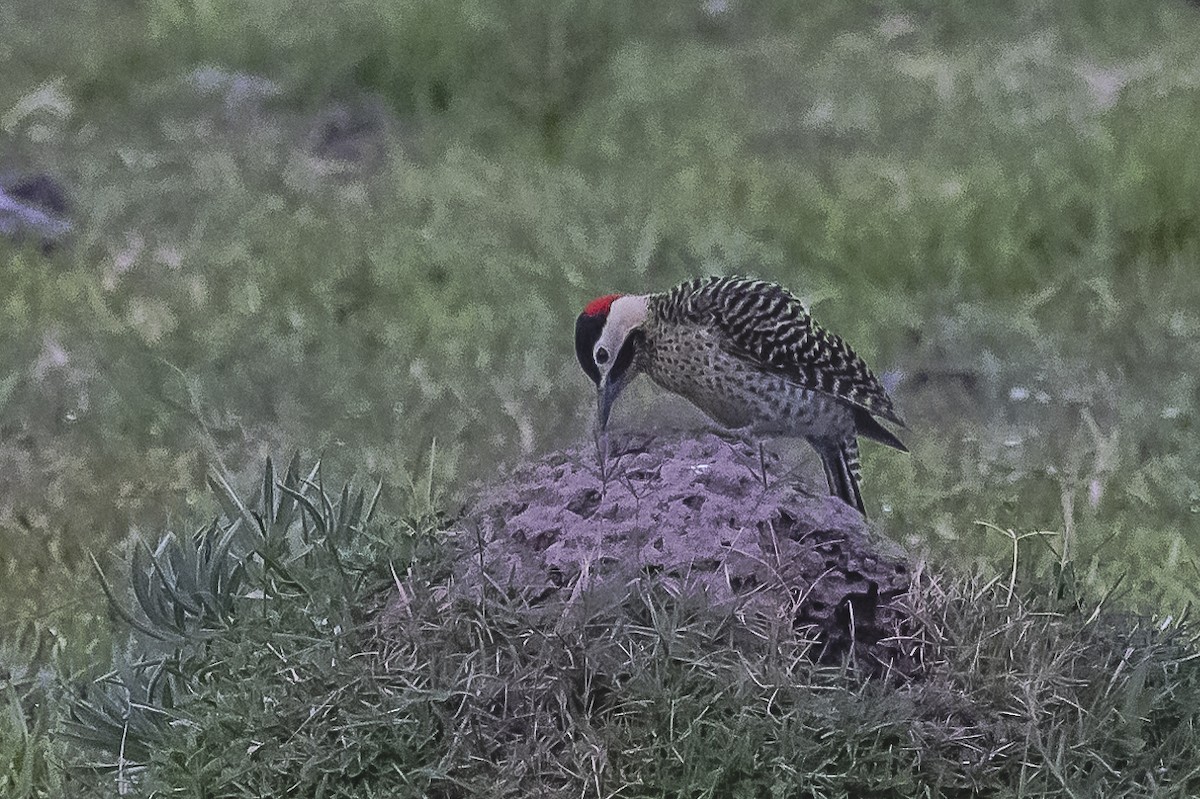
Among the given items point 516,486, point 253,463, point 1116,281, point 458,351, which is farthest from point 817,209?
point 516,486

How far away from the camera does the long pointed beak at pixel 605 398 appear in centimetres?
342

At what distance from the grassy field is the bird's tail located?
22 cm

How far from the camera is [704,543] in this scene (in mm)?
2904

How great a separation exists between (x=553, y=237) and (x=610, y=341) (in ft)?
12.7

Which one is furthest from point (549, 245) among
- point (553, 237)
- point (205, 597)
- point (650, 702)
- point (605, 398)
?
point (650, 702)

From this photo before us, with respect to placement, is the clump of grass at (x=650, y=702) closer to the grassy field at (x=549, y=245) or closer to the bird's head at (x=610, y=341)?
the grassy field at (x=549, y=245)

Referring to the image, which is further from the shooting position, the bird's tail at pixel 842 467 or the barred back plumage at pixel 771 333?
the barred back plumage at pixel 771 333

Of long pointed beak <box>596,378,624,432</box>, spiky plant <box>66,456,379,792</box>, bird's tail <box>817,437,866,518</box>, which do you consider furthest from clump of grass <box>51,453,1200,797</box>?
bird's tail <box>817,437,866,518</box>

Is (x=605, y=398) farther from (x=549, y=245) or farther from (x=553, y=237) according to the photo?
(x=553, y=237)

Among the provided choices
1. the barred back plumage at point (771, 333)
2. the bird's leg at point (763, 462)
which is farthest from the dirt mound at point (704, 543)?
the barred back plumage at point (771, 333)

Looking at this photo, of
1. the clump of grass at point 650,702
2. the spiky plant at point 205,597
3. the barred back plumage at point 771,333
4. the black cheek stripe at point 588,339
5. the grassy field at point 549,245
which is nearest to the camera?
the clump of grass at point 650,702

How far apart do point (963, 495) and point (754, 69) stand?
238 inches

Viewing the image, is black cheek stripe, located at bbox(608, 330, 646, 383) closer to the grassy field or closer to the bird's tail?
the grassy field

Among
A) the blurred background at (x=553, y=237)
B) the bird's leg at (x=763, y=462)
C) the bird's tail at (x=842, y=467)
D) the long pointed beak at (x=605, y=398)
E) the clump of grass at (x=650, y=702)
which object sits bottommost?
the blurred background at (x=553, y=237)
